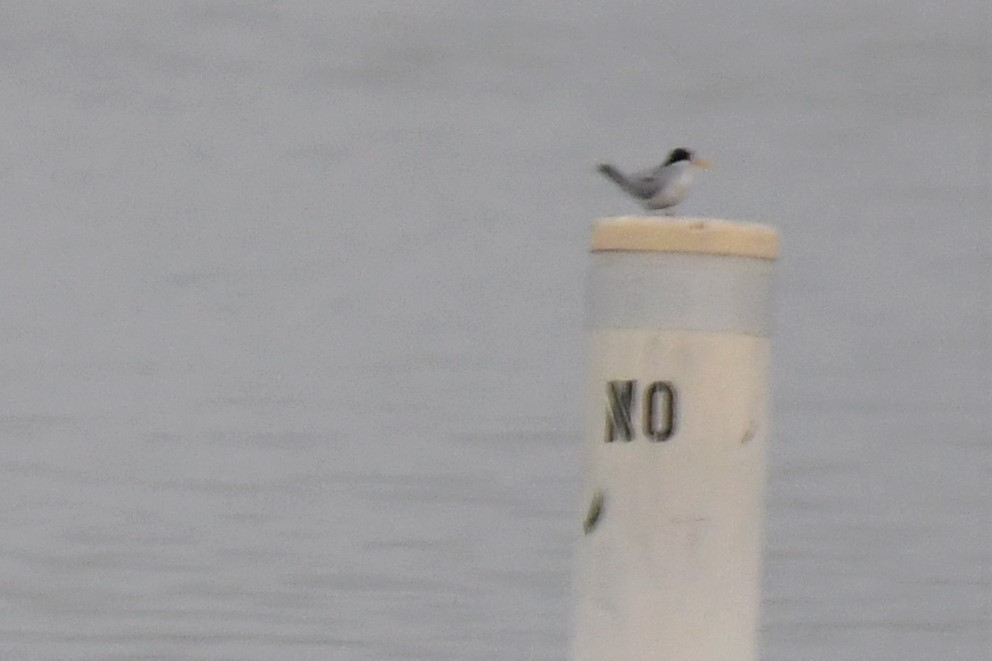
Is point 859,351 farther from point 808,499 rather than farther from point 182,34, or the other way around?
point 182,34

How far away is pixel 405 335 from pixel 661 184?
7.53m

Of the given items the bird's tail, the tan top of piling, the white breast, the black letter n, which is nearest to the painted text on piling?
the black letter n

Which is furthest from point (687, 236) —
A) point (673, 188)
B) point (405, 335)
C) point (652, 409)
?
point (405, 335)

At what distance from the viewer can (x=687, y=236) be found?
17.5ft

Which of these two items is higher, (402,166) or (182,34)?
(182,34)

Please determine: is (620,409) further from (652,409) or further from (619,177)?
(619,177)

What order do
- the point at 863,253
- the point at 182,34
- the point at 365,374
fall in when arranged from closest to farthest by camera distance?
the point at 365,374 < the point at 863,253 < the point at 182,34

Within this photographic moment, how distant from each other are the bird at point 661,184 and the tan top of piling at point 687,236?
1.14 m

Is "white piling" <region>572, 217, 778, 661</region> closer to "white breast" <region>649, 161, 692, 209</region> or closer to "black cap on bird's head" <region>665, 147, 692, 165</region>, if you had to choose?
"white breast" <region>649, 161, 692, 209</region>

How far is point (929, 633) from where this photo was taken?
30.3ft

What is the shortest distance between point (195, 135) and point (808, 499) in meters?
9.37

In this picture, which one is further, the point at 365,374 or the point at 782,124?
the point at 782,124

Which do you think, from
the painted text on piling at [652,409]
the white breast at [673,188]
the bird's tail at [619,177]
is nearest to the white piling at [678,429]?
the painted text on piling at [652,409]

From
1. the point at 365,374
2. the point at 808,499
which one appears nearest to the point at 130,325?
the point at 365,374
